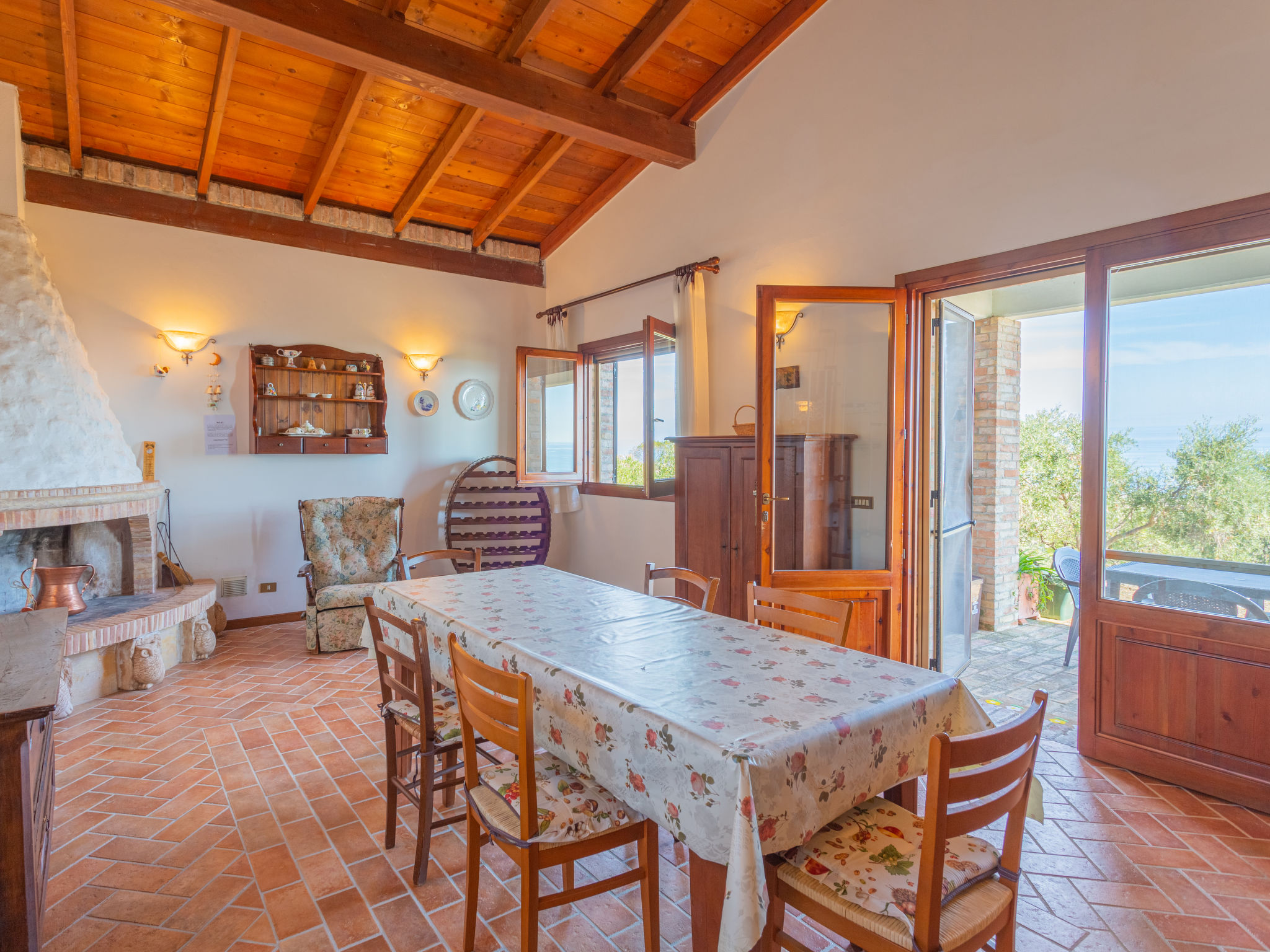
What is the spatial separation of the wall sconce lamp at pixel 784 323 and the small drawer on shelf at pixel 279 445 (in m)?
3.76

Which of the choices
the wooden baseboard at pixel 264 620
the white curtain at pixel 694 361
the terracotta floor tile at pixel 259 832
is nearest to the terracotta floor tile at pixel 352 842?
the terracotta floor tile at pixel 259 832

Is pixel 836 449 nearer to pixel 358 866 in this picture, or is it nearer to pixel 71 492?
pixel 358 866

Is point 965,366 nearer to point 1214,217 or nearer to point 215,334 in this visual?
point 1214,217

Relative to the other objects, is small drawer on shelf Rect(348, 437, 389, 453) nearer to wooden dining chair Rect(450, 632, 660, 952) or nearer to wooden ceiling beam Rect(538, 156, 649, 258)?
wooden ceiling beam Rect(538, 156, 649, 258)

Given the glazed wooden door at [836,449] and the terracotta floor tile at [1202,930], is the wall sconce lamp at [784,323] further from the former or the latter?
the terracotta floor tile at [1202,930]

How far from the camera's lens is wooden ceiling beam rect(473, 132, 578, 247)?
4.98 m

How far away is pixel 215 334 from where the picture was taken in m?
4.98

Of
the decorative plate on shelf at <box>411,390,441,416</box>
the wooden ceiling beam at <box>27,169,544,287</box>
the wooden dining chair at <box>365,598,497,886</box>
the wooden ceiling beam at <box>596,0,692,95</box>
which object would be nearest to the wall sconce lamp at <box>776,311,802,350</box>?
the wooden ceiling beam at <box>596,0,692,95</box>

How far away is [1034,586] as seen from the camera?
5461 mm

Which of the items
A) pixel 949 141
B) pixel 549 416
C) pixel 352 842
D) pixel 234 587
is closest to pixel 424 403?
pixel 549 416

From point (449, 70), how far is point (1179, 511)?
4.23 m

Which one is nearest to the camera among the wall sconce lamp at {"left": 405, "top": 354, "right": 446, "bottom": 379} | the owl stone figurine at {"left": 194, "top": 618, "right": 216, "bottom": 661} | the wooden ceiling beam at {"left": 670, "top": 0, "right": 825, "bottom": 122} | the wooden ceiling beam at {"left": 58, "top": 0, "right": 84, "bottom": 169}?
the wooden ceiling beam at {"left": 58, "top": 0, "right": 84, "bottom": 169}

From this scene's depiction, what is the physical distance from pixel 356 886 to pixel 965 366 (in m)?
4.00

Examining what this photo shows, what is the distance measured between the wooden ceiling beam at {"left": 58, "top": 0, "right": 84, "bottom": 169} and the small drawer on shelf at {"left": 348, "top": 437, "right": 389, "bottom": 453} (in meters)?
2.50
